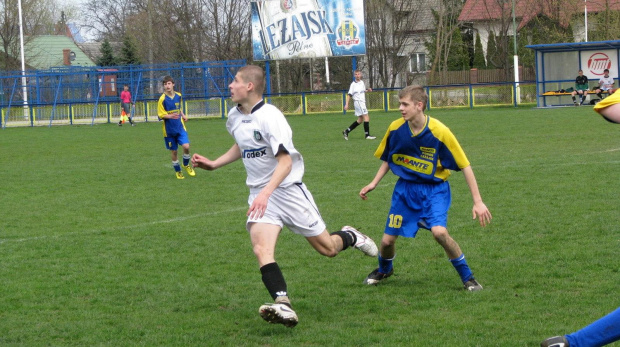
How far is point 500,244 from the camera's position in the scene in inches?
286

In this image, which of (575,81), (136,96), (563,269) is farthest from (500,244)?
(136,96)

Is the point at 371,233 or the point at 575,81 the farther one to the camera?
the point at 575,81

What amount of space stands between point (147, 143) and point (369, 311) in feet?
60.1

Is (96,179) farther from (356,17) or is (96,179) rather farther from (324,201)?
(356,17)

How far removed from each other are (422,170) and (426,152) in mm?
135

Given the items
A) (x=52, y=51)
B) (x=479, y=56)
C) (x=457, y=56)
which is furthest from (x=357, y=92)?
(x=52, y=51)

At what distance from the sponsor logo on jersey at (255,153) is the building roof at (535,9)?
135ft

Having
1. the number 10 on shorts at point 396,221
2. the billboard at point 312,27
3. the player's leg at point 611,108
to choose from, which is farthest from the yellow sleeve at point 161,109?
the billboard at point 312,27

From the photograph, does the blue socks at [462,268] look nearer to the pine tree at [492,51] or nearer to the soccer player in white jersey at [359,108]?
the soccer player in white jersey at [359,108]

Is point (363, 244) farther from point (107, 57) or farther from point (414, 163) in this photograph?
point (107, 57)

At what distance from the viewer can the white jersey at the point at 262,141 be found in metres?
5.09

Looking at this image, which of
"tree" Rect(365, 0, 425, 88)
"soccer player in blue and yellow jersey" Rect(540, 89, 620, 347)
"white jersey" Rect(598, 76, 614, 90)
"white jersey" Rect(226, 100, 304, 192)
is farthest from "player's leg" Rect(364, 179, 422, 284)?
"tree" Rect(365, 0, 425, 88)

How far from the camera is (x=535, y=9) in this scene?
1989 inches

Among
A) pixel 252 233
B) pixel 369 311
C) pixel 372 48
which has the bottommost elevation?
A: pixel 369 311
